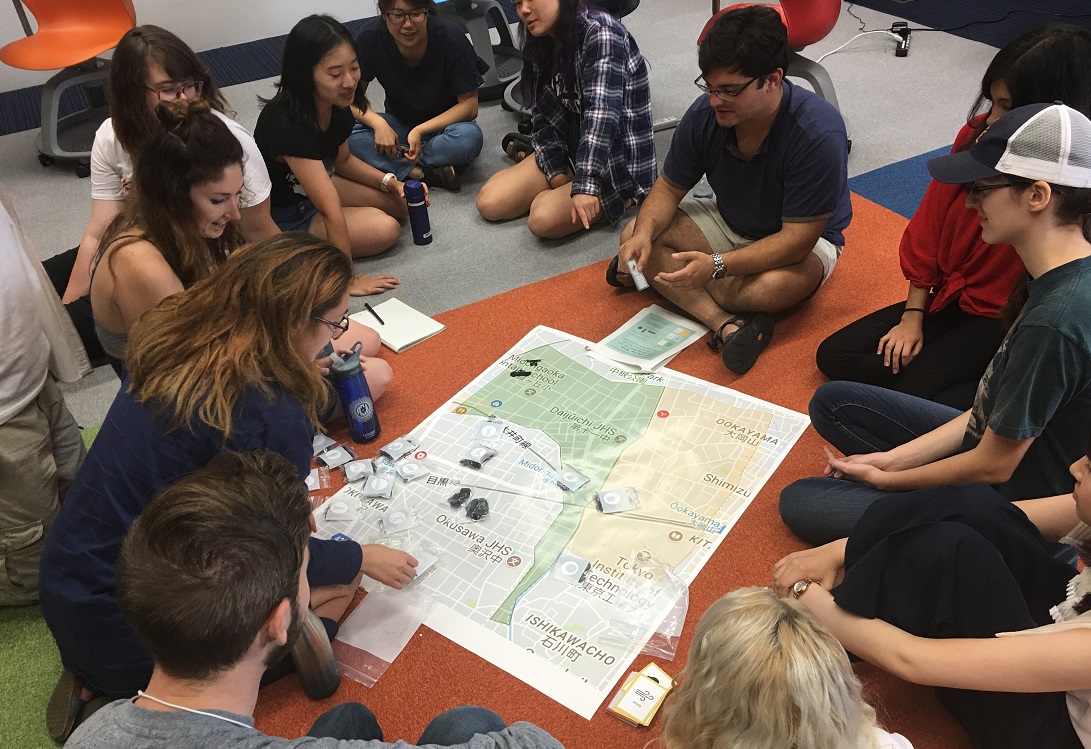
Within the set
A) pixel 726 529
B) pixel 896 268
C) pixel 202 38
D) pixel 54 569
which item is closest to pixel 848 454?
pixel 726 529

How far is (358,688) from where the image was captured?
182cm

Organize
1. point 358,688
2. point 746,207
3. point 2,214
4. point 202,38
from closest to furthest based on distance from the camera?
1. point 358,688
2. point 2,214
3. point 746,207
4. point 202,38

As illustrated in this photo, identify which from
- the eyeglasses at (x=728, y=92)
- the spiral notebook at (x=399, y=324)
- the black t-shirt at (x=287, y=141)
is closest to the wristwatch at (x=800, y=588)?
the eyeglasses at (x=728, y=92)

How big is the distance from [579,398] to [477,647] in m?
0.87


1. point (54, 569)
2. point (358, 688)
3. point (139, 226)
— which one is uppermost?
point (139, 226)

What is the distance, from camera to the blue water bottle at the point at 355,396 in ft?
7.62

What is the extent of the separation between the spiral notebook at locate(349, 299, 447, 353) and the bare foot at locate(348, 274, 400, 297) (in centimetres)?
9

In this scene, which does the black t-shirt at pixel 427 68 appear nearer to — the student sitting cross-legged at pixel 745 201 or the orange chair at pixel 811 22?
the orange chair at pixel 811 22

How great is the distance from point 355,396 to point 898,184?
8.06 ft

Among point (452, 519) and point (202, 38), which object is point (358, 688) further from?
point (202, 38)

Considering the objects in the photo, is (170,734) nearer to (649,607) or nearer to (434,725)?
(434,725)

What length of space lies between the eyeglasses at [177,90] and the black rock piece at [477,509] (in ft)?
4.91

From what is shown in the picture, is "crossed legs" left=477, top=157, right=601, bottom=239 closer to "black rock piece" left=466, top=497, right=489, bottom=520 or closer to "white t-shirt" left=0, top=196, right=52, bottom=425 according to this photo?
"black rock piece" left=466, top=497, right=489, bottom=520

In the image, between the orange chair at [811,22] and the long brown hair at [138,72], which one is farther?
the orange chair at [811,22]
